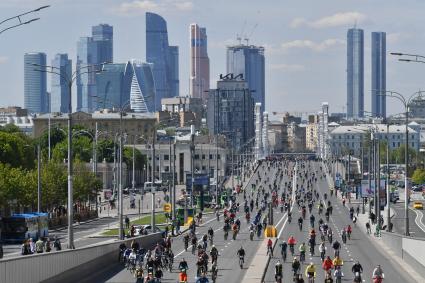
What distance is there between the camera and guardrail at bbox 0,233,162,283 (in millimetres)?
39312

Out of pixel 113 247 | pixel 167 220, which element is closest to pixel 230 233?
pixel 167 220

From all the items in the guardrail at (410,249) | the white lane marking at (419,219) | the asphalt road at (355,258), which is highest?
the guardrail at (410,249)

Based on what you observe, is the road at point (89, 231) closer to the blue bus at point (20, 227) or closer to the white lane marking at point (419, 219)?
the blue bus at point (20, 227)

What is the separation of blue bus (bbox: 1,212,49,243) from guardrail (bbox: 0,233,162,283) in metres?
20.2

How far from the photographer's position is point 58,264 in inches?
1800

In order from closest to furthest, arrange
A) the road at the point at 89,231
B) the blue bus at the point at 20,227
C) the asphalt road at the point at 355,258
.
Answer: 1. the asphalt road at the point at 355,258
2. the road at the point at 89,231
3. the blue bus at the point at 20,227

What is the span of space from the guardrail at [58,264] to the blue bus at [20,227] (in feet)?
66.4

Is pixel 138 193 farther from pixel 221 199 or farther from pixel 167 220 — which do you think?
pixel 167 220

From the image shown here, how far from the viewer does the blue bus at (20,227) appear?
80.2 meters

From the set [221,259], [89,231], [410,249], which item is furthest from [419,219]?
[410,249]

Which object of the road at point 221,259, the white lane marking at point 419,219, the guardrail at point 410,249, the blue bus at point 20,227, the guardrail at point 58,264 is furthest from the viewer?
the white lane marking at point 419,219

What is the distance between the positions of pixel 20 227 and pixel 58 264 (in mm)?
35676

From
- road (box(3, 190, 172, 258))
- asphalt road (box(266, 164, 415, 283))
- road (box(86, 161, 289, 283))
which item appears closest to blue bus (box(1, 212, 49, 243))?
road (box(3, 190, 172, 258))

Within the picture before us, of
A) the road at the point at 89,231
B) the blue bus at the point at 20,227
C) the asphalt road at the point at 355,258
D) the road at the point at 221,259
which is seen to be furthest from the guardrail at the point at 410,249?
the blue bus at the point at 20,227
